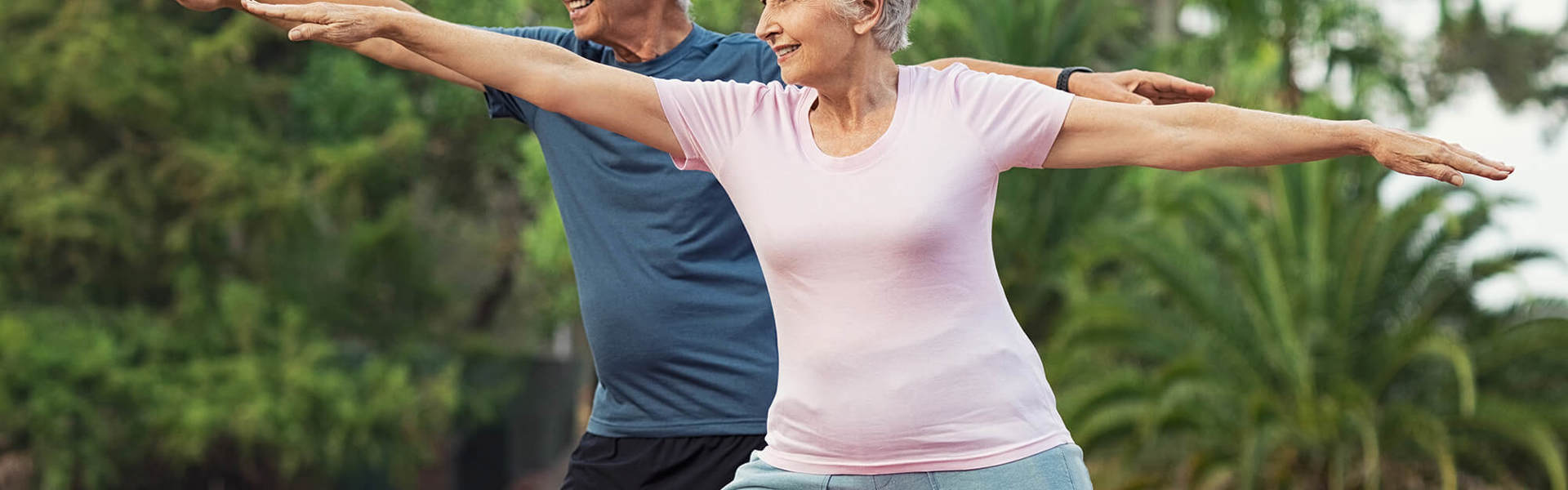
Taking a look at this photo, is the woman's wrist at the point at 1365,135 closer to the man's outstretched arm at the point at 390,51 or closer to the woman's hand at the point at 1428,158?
the woman's hand at the point at 1428,158

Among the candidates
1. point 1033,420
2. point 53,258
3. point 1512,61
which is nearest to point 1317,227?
point 1033,420

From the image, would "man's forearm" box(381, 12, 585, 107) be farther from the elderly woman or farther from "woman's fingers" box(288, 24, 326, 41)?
"woman's fingers" box(288, 24, 326, 41)

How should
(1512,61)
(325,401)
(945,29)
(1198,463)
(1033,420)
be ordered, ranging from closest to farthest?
(1033,420) → (1198,463) → (945,29) → (325,401) → (1512,61)

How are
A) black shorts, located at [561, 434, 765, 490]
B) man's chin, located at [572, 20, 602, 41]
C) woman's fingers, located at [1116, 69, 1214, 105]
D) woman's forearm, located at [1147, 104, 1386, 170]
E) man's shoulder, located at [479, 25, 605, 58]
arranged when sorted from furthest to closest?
man's shoulder, located at [479, 25, 605, 58], man's chin, located at [572, 20, 602, 41], black shorts, located at [561, 434, 765, 490], woman's fingers, located at [1116, 69, 1214, 105], woman's forearm, located at [1147, 104, 1386, 170]

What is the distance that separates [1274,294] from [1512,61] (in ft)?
57.3

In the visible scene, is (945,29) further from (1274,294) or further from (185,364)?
(185,364)

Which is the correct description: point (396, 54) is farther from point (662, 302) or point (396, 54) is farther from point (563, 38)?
point (662, 302)

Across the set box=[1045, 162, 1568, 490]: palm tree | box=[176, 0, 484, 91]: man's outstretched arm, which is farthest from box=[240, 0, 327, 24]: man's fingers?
box=[1045, 162, 1568, 490]: palm tree

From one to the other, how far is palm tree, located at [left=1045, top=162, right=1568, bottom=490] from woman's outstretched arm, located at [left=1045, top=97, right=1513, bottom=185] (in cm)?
921

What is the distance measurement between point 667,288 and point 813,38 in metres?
0.93

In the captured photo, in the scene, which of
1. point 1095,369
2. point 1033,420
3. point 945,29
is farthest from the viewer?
point 945,29

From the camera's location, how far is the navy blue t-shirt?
3.74 meters

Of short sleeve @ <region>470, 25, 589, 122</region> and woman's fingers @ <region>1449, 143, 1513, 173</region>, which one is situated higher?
woman's fingers @ <region>1449, 143, 1513, 173</region>

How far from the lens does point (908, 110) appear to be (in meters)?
2.94
